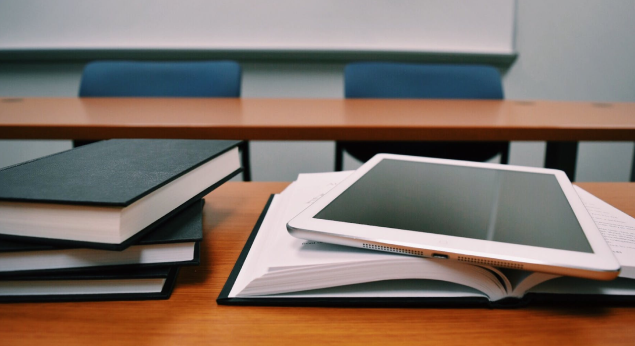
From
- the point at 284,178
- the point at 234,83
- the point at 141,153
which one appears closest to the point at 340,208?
the point at 141,153

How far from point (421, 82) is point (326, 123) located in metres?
0.78

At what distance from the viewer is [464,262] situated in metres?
0.26

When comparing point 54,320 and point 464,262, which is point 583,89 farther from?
point 54,320

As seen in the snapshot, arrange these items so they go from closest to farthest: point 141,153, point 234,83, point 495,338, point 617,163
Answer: point 495,338
point 141,153
point 234,83
point 617,163

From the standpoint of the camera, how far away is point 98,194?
0.83 feet

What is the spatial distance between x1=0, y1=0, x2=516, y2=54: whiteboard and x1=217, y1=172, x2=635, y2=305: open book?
1.72 m

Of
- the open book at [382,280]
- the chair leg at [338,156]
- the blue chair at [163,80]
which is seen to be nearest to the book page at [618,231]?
the open book at [382,280]

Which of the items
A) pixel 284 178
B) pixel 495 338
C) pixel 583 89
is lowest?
pixel 284 178

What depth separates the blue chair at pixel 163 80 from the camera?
1360 mm

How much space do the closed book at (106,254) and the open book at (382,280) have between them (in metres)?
0.05

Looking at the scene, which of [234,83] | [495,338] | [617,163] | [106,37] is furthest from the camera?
[617,163]

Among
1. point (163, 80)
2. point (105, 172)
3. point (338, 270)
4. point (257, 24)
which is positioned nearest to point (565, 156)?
point (338, 270)

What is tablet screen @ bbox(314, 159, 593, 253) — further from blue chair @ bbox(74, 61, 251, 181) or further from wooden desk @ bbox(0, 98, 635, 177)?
blue chair @ bbox(74, 61, 251, 181)

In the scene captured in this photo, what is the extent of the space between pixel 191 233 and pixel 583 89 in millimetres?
2463
